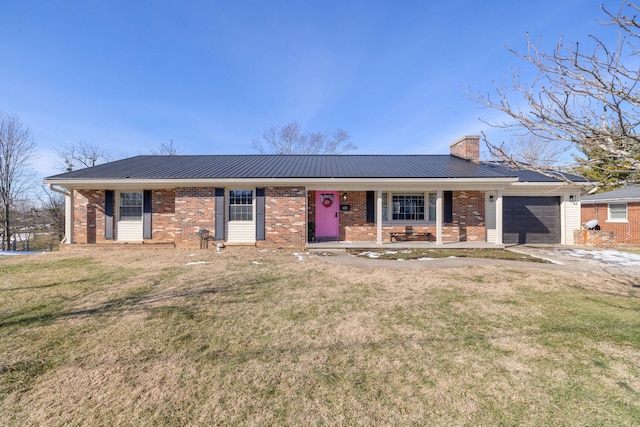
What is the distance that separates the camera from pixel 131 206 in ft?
36.9

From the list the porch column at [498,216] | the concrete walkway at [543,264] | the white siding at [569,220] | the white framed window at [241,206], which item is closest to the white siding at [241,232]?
the white framed window at [241,206]

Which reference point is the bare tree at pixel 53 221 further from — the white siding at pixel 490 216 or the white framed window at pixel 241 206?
the white siding at pixel 490 216

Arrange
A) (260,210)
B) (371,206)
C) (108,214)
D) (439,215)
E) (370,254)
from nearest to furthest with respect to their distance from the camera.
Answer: (370,254) → (260,210) → (439,215) → (108,214) → (371,206)

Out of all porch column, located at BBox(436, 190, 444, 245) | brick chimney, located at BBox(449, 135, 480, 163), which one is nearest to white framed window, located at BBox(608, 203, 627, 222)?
brick chimney, located at BBox(449, 135, 480, 163)

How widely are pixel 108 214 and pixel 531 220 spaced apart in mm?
17493

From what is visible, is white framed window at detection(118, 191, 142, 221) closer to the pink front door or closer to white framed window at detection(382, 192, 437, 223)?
the pink front door

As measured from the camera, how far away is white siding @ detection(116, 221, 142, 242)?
36.5ft

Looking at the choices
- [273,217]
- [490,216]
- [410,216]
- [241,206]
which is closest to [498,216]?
[490,216]

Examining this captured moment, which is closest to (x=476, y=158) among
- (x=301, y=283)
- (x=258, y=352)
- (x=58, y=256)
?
(x=301, y=283)

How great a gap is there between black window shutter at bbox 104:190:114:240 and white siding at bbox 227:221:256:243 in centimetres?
490

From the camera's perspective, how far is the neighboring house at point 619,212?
1353 cm

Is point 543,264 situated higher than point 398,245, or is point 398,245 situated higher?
point 398,245

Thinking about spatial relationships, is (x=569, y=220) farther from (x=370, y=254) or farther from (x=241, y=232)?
(x=241, y=232)

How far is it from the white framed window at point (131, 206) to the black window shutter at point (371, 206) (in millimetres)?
9350
